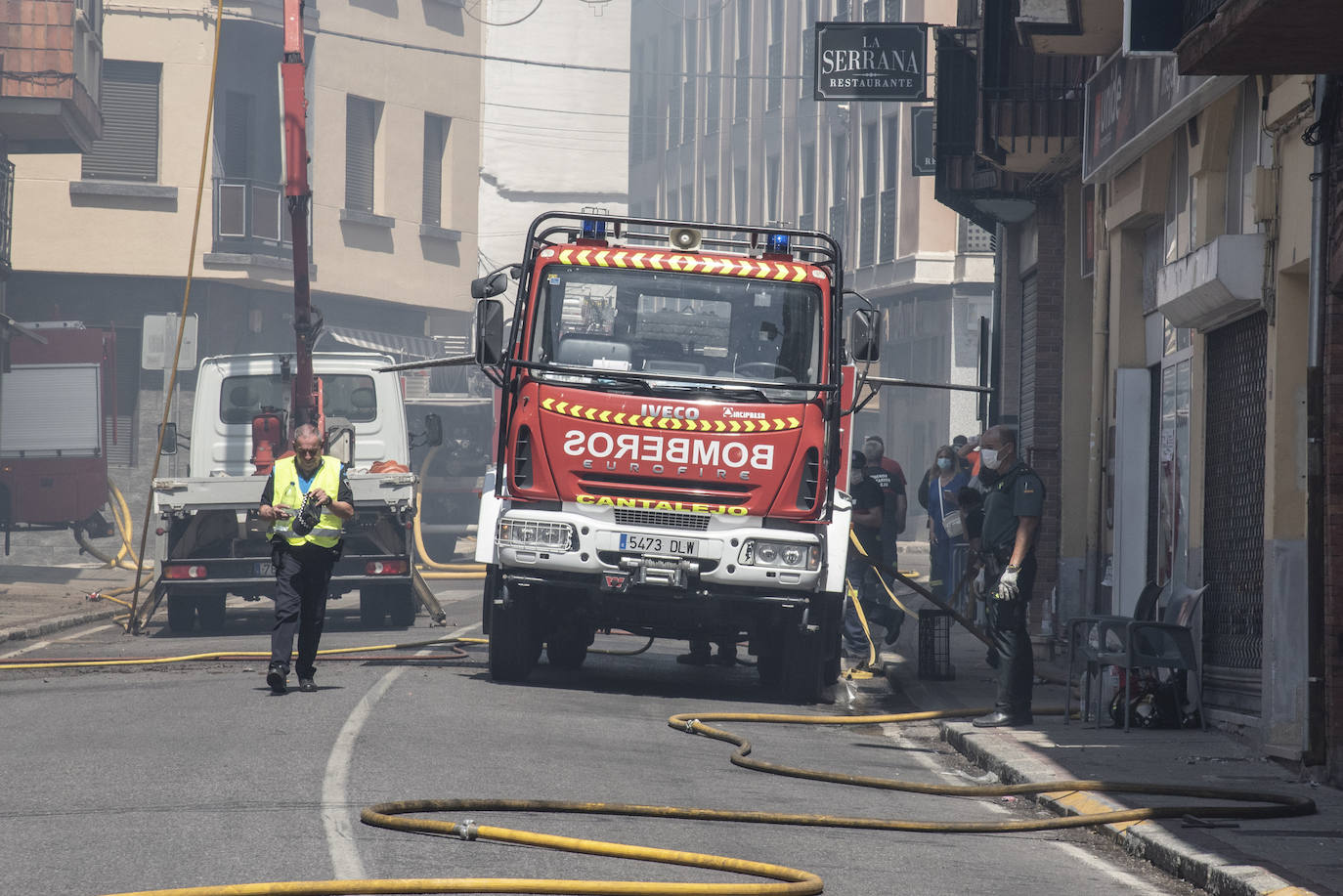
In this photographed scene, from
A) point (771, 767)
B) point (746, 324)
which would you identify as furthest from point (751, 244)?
point (771, 767)

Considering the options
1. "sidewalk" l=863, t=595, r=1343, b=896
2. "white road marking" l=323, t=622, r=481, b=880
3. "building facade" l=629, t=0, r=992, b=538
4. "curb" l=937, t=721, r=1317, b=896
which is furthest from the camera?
"building facade" l=629, t=0, r=992, b=538

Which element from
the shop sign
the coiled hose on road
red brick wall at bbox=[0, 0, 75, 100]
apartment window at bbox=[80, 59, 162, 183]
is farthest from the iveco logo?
apartment window at bbox=[80, 59, 162, 183]

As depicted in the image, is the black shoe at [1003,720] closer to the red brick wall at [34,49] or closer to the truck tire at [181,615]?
the truck tire at [181,615]

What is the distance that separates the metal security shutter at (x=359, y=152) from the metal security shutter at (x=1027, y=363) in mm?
19278

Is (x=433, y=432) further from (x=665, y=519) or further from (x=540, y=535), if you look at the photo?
(x=665, y=519)

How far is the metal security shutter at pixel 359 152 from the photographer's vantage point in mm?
37188

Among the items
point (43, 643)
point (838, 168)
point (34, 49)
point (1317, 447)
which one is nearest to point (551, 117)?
point (838, 168)

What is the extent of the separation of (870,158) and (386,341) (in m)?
11.1

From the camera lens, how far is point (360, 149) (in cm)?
3756

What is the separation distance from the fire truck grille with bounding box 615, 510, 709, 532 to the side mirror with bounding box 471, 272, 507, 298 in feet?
5.55

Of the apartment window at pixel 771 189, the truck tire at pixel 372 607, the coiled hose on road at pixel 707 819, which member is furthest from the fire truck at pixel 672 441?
the apartment window at pixel 771 189

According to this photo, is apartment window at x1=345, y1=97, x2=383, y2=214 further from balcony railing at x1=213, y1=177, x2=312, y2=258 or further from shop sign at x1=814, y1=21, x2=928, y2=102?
shop sign at x1=814, y1=21, x2=928, y2=102

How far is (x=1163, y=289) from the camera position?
→ 1276cm

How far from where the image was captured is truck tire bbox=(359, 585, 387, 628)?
18312 millimetres
